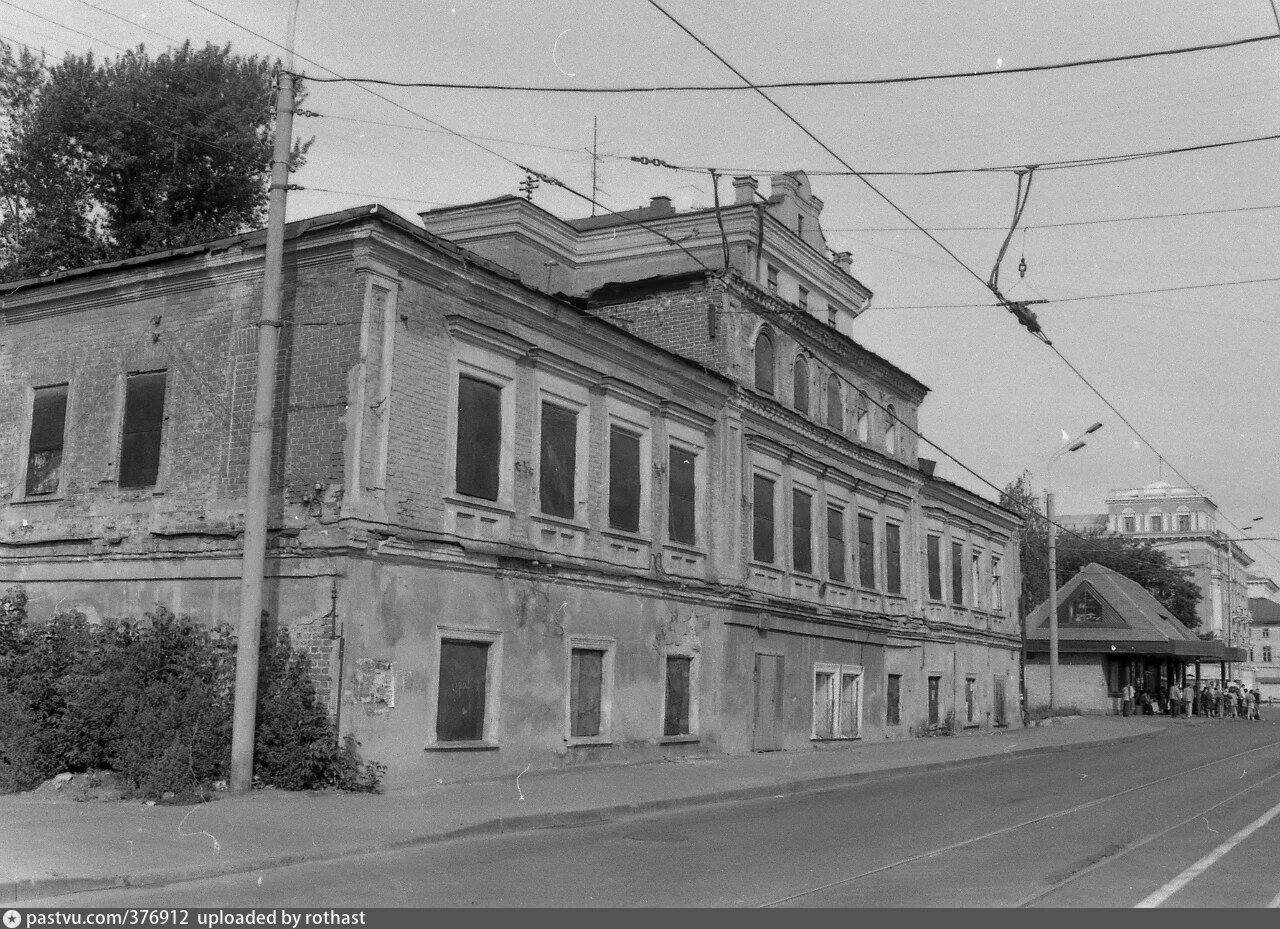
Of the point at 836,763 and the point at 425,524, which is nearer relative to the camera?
the point at 425,524

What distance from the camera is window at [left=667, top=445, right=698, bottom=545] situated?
22.8 metres

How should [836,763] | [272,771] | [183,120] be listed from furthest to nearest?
[183,120] < [836,763] < [272,771]

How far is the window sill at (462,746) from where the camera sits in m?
16.5

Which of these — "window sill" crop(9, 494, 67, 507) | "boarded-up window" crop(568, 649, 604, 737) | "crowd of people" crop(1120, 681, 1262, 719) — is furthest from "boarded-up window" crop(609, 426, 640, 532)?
"crowd of people" crop(1120, 681, 1262, 719)

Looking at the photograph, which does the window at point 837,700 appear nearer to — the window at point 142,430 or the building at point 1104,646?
the window at point 142,430

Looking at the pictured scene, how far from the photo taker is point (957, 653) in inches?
1420

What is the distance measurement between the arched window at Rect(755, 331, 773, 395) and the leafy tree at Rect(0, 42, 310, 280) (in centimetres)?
1377

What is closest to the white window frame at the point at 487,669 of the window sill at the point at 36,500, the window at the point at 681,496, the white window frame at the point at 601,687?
the white window frame at the point at 601,687

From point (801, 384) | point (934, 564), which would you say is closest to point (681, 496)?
point (801, 384)

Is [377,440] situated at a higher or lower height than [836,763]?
higher

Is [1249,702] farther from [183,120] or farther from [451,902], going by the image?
[451,902]

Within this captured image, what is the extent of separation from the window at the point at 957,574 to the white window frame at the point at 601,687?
1870 cm

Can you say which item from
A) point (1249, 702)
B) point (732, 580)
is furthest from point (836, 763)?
point (1249, 702)

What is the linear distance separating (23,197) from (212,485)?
19.1 meters
